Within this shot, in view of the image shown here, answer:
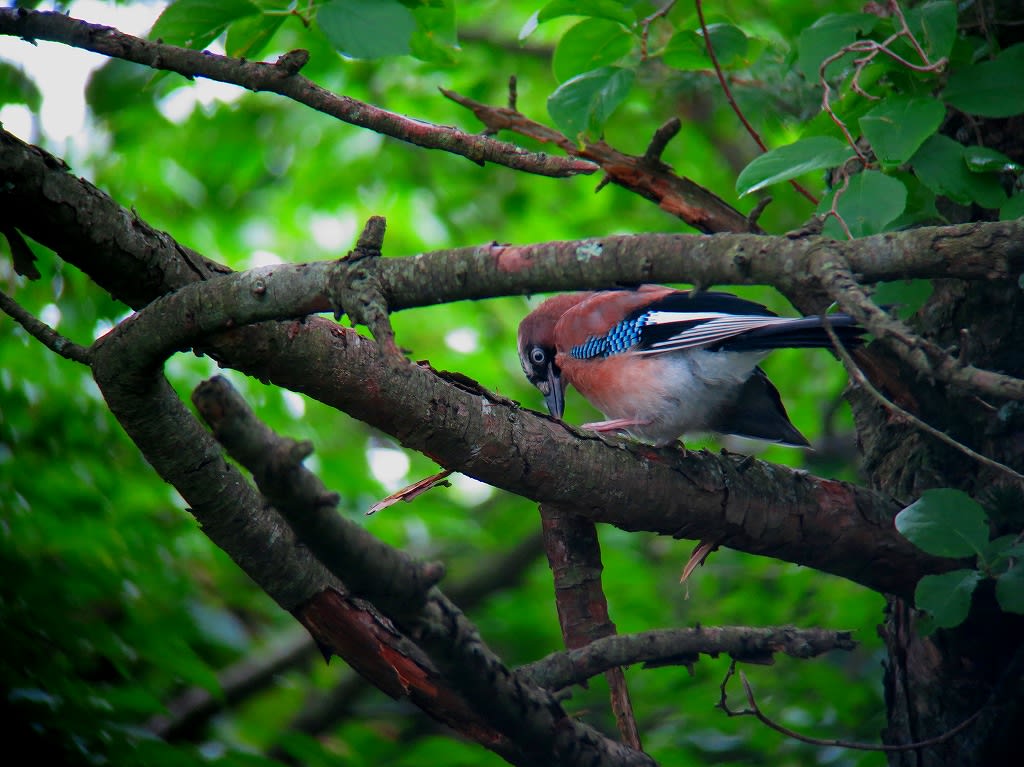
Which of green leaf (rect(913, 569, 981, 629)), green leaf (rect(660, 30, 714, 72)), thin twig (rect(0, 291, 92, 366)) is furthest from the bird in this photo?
thin twig (rect(0, 291, 92, 366))

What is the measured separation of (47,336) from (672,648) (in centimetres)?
→ 211

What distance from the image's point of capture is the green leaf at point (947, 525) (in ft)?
8.13

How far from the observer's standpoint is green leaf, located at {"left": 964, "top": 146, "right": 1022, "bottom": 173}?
2.66 meters

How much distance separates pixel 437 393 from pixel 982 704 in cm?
219

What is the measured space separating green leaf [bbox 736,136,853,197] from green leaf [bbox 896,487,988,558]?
3.17 feet

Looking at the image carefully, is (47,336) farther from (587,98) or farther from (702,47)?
(702,47)

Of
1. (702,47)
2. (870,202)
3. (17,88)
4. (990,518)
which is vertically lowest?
(990,518)

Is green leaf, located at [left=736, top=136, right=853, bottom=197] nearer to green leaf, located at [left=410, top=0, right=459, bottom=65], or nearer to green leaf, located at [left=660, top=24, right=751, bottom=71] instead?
green leaf, located at [left=660, top=24, right=751, bottom=71]

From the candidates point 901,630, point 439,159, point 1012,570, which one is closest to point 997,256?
point 1012,570

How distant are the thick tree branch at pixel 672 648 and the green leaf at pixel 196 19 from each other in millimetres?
2244

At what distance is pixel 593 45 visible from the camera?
3.33 metres

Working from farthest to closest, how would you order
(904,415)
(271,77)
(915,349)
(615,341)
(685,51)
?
(615,341) → (685,51) → (271,77) → (904,415) → (915,349)

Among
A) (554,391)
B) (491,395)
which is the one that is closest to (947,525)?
(491,395)

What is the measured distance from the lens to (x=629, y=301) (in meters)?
4.46
